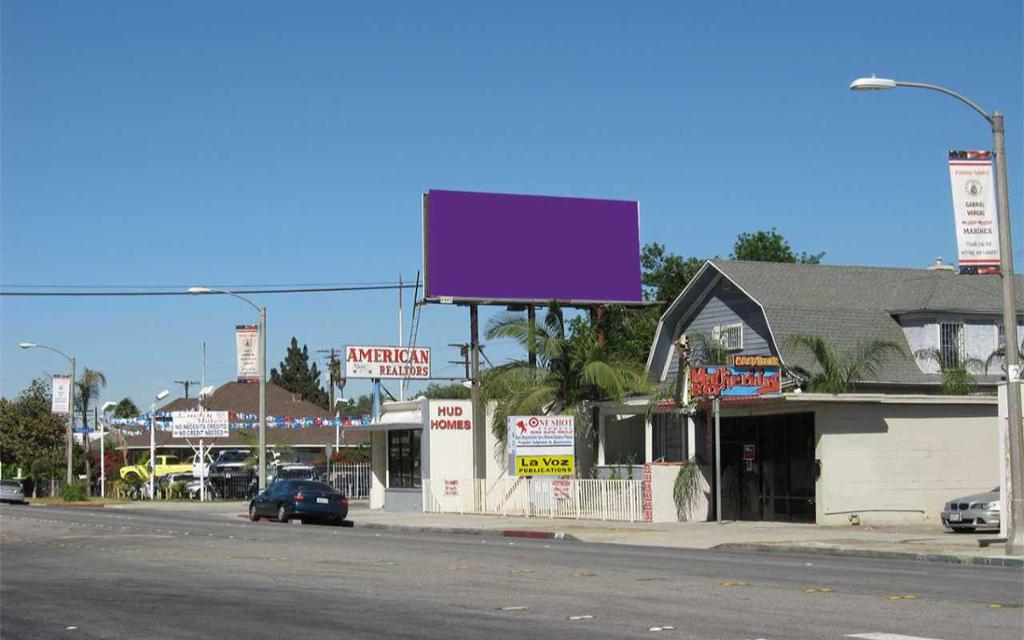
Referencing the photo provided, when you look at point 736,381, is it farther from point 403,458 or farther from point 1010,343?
point 403,458

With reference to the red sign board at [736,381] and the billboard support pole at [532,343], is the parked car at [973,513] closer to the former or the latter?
the red sign board at [736,381]

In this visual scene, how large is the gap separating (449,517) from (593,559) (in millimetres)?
19495

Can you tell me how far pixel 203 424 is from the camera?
200ft

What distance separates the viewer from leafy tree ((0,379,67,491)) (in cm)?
7944

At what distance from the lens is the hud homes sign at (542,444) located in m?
38.3

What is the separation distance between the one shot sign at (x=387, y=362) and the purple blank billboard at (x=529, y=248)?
16.2ft

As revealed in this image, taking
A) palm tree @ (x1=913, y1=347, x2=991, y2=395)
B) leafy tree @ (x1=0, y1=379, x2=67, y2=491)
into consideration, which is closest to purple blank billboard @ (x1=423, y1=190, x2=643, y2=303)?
palm tree @ (x1=913, y1=347, x2=991, y2=395)

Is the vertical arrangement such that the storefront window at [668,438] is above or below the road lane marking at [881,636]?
above

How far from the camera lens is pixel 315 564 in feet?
69.2

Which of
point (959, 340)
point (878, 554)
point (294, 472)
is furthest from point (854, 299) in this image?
point (294, 472)

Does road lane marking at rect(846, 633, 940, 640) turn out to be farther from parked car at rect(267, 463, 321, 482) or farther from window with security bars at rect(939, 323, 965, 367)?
parked car at rect(267, 463, 321, 482)

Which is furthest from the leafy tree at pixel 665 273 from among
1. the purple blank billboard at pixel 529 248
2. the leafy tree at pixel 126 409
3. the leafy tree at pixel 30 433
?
the leafy tree at pixel 126 409

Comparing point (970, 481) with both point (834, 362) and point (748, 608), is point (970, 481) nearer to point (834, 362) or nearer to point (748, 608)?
point (834, 362)

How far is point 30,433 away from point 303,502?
4608 centimetres
